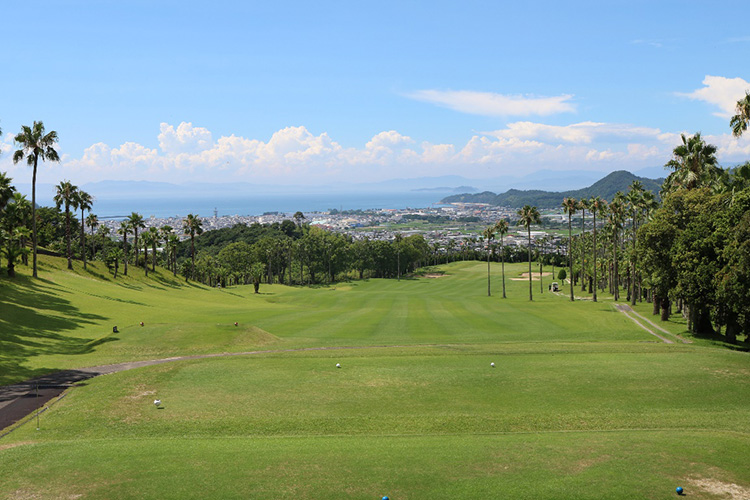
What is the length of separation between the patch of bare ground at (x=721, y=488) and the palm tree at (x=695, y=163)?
119ft

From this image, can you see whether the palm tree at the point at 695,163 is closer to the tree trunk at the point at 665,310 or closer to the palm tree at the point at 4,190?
the tree trunk at the point at 665,310

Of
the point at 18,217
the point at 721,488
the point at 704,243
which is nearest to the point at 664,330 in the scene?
the point at 704,243

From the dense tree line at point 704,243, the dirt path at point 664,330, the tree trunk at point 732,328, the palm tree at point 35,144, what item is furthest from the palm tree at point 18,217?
the tree trunk at point 732,328

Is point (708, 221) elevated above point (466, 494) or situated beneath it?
elevated above

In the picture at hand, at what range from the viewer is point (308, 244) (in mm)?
135250

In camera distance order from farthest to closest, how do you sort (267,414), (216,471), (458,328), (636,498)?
(458,328)
(267,414)
(216,471)
(636,498)

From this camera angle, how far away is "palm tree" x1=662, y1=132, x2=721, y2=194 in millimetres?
43406

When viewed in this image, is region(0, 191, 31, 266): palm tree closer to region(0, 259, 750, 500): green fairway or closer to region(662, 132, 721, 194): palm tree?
region(0, 259, 750, 500): green fairway

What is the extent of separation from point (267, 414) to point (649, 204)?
56250 mm

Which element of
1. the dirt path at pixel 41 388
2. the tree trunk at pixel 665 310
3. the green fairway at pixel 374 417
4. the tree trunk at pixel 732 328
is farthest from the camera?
the tree trunk at pixel 665 310

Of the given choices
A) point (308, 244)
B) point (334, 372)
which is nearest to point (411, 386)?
point (334, 372)

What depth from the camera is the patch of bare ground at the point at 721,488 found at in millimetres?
13492

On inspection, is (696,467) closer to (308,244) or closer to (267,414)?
(267,414)

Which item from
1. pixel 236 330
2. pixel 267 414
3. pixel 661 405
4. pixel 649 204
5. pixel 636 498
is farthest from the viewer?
pixel 649 204
